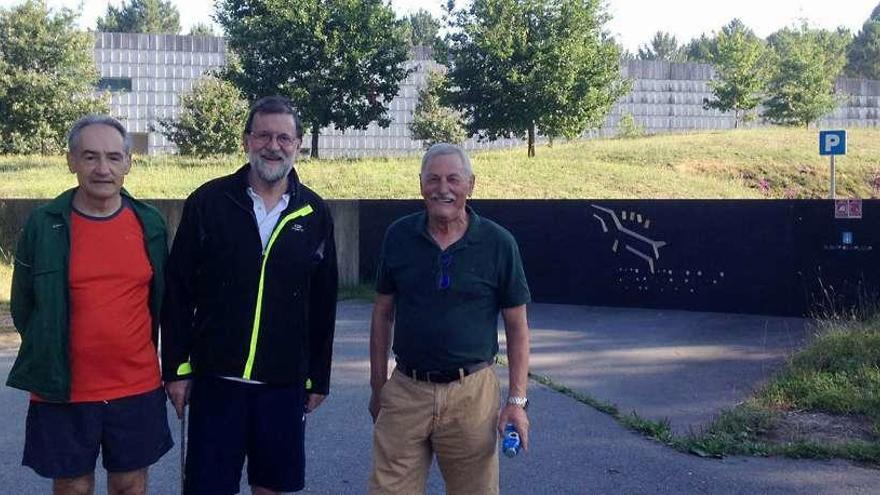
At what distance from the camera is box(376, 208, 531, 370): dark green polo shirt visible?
12.0 feet

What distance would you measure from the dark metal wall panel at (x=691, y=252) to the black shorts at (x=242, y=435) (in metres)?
8.97

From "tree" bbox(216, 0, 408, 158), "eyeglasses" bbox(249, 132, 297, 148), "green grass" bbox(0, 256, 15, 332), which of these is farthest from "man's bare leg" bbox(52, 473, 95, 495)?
"tree" bbox(216, 0, 408, 158)

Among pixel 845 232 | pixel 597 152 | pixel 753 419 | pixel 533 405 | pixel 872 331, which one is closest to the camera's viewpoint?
pixel 753 419

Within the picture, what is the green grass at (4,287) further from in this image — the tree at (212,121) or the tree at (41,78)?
the tree at (212,121)

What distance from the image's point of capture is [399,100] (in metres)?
52.0

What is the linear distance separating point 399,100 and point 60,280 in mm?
49088

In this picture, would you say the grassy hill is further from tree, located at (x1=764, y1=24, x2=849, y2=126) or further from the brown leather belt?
the brown leather belt

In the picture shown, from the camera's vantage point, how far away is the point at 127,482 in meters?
3.75

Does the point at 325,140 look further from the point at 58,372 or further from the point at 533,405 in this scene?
the point at 58,372

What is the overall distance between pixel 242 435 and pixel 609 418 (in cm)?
392

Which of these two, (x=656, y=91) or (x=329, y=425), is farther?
(x=656, y=91)

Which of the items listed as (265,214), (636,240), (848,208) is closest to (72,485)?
(265,214)

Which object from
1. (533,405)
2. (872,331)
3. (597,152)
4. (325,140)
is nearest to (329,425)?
(533,405)

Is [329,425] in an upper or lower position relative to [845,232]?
Answer: lower
